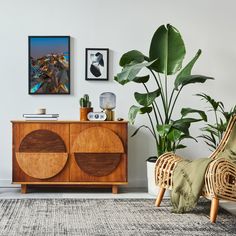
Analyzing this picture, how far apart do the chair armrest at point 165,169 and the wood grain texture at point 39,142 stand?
1.09 metres

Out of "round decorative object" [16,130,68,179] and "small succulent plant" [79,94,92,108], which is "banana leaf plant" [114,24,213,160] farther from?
"round decorative object" [16,130,68,179]

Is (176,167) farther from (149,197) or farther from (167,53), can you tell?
(167,53)

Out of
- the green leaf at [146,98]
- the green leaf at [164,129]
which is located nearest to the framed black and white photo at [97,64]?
the green leaf at [146,98]

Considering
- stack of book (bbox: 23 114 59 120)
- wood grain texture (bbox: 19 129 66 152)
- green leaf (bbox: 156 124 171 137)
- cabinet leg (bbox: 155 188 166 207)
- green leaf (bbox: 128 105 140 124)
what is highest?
green leaf (bbox: 128 105 140 124)

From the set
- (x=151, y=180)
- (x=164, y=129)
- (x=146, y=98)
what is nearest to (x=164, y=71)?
(x=146, y=98)

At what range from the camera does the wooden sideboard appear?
5098mm

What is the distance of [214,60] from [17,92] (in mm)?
2071

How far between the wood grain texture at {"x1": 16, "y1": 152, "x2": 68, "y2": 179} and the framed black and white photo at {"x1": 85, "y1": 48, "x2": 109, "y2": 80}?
0.95 m

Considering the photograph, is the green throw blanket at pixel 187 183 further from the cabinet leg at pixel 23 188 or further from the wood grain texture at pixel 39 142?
the cabinet leg at pixel 23 188

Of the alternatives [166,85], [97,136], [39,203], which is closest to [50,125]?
[97,136]

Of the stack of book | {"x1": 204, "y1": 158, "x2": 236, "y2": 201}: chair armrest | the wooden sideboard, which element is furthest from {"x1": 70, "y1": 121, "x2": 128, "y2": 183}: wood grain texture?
{"x1": 204, "y1": 158, "x2": 236, "y2": 201}: chair armrest

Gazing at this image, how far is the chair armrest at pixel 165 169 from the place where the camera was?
14.4 feet

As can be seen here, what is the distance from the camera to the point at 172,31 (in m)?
5.03

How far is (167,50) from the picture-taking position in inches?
198
